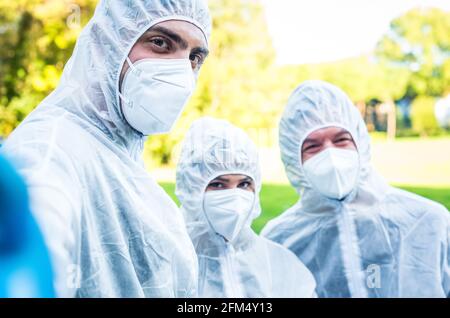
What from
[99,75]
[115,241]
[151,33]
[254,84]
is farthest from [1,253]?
[254,84]

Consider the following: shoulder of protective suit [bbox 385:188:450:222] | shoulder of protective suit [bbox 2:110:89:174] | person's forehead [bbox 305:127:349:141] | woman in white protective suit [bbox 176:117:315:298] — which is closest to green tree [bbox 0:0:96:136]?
woman in white protective suit [bbox 176:117:315:298]

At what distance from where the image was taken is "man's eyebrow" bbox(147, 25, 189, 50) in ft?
3.91

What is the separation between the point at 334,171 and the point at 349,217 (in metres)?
0.27

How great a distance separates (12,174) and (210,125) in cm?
109

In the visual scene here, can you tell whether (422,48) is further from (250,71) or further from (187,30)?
(187,30)

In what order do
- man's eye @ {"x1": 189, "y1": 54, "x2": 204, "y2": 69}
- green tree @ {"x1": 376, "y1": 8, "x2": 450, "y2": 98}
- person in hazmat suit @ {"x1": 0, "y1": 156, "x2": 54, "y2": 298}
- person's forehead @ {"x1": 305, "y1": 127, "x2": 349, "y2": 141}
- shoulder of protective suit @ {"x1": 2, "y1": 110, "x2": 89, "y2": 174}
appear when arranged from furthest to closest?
green tree @ {"x1": 376, "y1": 8, "x2": 450, "y2": 98}
person's forehead @ {"x1": 305, "y1": 127, "x2": 349, "y2": 141}
man's eye @ {"x1": 189, "y1": 54, "x2": 204, "y2": 69}
shoulder of protective suit @ {"x1": 2, "y1": 110, "x2": 89, "y2": 174}
person in hazmat suit @ {"x1": 0, "y1": 156, "x2": 54, "y2": 298}

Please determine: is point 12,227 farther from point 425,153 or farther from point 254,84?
point 425,153

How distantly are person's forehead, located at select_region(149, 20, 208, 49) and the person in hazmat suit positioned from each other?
56 centimetres

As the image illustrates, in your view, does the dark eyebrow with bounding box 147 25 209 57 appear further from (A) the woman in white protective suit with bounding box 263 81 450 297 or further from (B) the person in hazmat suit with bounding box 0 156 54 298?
(A) the woman in white protective suit with bounding box 263 81 450 297

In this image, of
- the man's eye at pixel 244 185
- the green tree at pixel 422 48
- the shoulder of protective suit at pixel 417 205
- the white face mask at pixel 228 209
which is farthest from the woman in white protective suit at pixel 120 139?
the green tree at pixel 422 48

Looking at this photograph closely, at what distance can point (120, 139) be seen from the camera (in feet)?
3.96

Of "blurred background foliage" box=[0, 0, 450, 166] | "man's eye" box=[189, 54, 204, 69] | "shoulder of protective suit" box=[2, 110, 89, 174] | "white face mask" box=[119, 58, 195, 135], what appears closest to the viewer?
"shoulder of protective suit" box=[2, 110, 89, 174]

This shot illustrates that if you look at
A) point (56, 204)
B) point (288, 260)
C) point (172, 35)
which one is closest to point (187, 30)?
point (172, 35)

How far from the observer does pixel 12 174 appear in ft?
2.85
